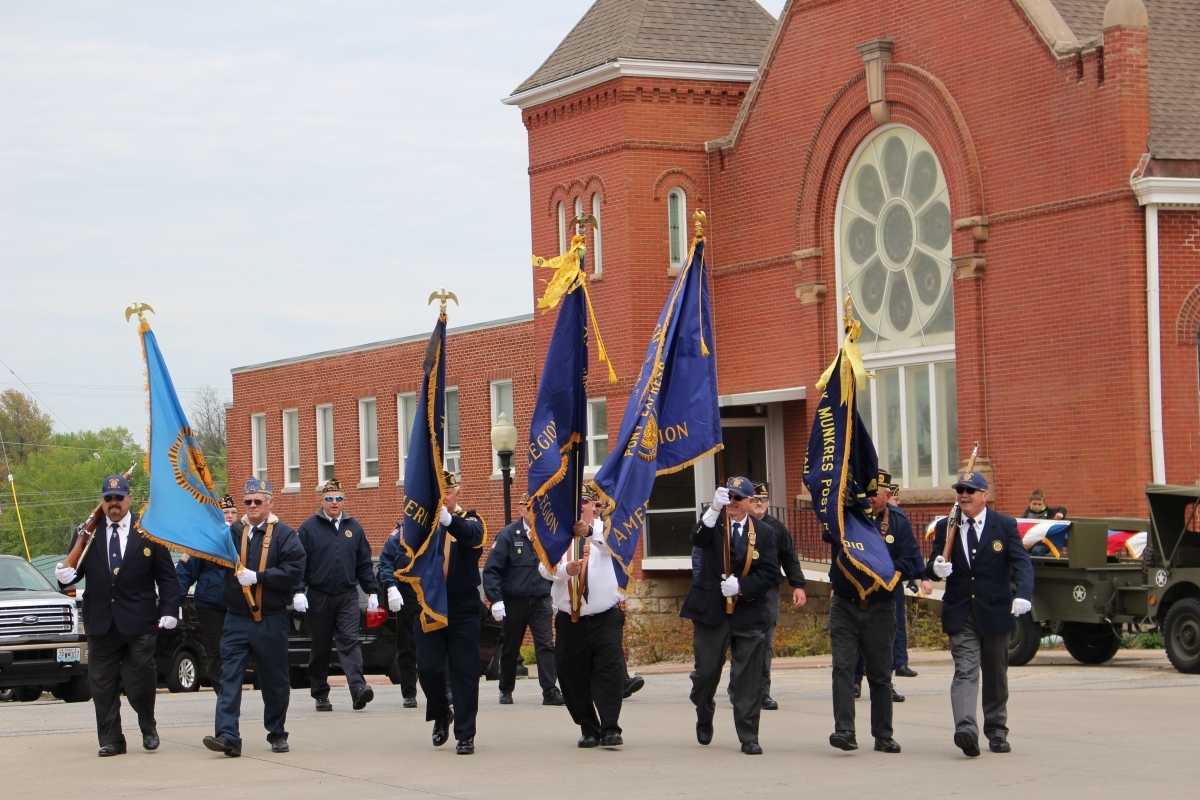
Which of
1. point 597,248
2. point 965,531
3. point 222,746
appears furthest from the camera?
point 597,248

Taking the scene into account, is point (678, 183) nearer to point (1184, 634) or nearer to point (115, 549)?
point (1184, 634)

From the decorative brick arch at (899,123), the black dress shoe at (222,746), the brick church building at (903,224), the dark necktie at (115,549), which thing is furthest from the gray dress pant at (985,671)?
the decorative brick arch at (899,123)

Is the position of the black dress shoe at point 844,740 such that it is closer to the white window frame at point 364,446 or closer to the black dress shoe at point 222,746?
the black dress shoe at point 222,746

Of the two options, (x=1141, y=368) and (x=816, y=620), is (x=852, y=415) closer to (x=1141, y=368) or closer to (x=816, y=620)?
(x=1141, y=368)

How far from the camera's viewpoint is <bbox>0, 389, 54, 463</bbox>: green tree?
348ft

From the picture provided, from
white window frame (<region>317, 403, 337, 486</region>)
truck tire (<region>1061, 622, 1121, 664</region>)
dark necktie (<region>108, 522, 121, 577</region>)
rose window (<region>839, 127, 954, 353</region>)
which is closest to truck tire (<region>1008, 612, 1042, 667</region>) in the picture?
truck tire (<region>1061, 622, 1121, 664</region>)

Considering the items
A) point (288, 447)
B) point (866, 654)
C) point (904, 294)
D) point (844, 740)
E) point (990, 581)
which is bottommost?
point (844, 740)

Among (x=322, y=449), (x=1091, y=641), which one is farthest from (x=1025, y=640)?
(x=322, y=449)

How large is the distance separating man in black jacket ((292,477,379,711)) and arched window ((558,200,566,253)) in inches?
652

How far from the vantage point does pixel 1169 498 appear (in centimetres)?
Result: 1906

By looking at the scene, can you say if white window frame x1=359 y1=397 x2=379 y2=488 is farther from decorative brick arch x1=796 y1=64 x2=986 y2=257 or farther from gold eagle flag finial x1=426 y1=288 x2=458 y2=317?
gold eagle flag finial x1=426 y1=288 x2=458 y2=317

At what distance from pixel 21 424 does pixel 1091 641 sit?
98.0 meters

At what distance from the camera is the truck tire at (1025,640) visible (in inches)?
791

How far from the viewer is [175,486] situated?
1302 cm
